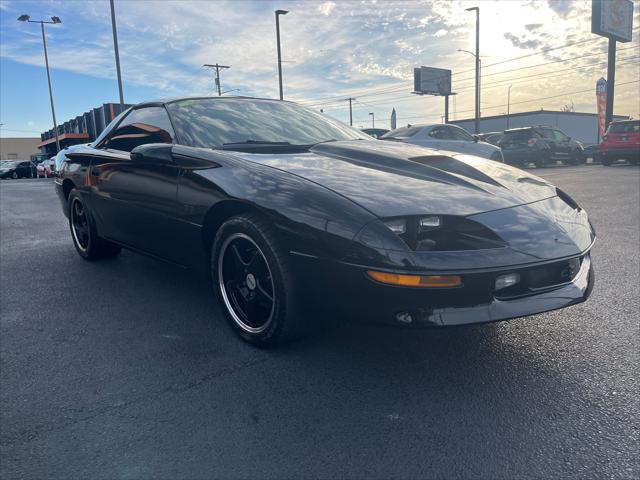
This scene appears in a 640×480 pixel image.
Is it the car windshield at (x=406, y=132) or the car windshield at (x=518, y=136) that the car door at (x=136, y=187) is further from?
the car windshield at (x=518, y=136)

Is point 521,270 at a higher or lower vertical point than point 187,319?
higher

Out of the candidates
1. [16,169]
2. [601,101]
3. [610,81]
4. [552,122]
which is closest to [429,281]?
[610,81]

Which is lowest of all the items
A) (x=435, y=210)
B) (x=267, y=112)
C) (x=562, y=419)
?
(x=562, y=419)

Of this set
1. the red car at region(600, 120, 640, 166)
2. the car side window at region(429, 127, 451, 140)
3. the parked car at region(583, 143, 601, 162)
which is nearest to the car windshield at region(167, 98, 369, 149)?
the car side window at region(429, 127, 451, 140)

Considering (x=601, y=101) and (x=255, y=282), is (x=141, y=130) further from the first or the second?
(x=601, y=101)

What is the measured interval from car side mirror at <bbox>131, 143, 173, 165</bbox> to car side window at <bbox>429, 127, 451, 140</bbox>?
9505 mm

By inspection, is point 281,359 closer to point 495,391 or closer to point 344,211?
point 344,211

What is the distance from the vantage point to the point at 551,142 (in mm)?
19328

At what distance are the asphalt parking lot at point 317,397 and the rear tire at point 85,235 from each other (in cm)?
112

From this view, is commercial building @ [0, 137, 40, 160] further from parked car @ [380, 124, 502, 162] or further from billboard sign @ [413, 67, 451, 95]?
parked car @ [380, 124, 502, 162]

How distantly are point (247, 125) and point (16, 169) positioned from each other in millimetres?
37419

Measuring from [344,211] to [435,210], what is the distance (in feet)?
1.29

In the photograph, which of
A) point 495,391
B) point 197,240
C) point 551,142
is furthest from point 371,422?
point 551,142

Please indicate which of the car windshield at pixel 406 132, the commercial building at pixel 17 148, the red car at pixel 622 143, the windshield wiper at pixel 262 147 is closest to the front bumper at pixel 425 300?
the windshield wiper at pixel 262 147
